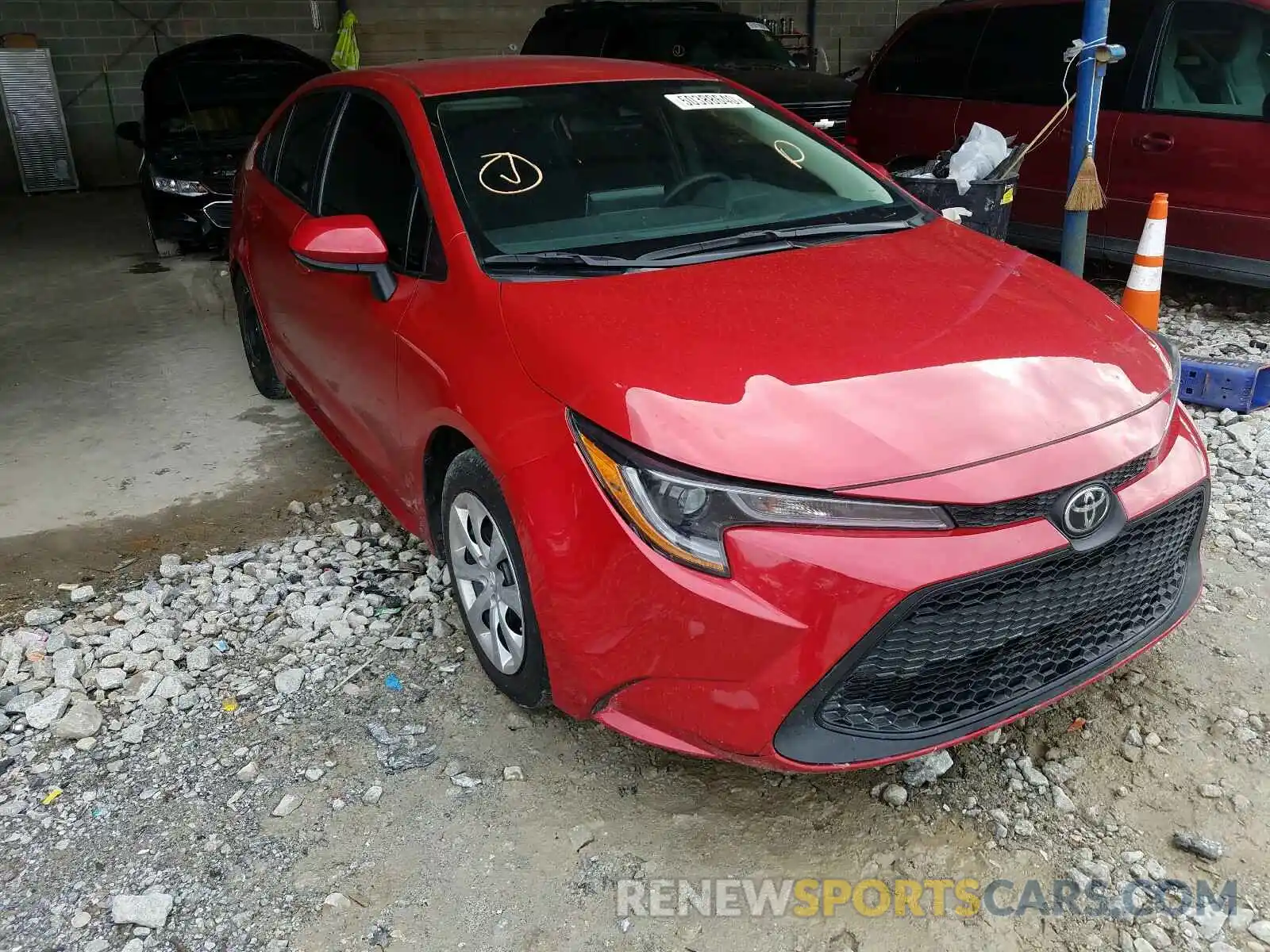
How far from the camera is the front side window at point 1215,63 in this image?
202 inches

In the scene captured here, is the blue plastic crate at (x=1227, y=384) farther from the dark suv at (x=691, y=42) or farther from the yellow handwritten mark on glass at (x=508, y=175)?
the dark suv at (x=691, y=42)

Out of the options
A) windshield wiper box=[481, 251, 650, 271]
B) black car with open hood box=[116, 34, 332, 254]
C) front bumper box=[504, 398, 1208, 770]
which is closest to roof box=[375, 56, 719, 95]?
windshield wiper box=[481, 251, 650, 271]

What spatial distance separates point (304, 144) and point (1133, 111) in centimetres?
437

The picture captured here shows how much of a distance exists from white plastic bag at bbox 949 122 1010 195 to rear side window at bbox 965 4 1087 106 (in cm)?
127

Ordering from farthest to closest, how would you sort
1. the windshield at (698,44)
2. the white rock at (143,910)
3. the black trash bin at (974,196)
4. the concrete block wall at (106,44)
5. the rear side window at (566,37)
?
the concrete block wall at (106,44)
the rear side window at (566,37)
the windshield at (698,44)
the black trash bin at (974,196)
the white rock at (143,910)

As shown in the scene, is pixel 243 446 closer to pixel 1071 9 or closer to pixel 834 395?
pixel 834 395

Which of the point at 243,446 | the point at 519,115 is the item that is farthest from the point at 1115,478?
the point at 243,446

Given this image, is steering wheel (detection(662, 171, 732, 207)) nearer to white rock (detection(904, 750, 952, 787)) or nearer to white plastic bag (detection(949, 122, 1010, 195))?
white rock (detection(904, 750, 952, 787))

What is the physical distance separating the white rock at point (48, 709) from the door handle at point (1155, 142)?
5.59 meters

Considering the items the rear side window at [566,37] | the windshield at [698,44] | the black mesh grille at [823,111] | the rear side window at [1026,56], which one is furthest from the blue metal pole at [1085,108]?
the rear side window at [566,37]

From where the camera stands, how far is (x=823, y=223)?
294cm

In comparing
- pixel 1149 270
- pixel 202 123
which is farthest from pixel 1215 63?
pixel 202 123

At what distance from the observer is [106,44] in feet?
39.8

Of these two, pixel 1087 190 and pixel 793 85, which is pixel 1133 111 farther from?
pixel 793 85
